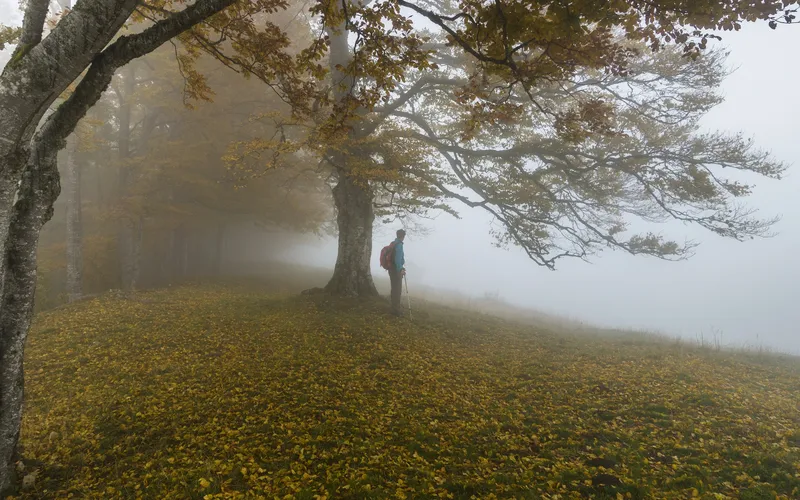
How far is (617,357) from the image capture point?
31.5 ft

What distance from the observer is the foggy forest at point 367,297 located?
3865mm

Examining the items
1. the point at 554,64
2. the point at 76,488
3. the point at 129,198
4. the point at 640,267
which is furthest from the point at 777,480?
the point at 640,267

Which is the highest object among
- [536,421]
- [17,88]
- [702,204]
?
[702,204]

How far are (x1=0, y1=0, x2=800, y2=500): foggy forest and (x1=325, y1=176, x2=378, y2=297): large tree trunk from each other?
75 mm

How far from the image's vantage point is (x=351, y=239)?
40.7ft

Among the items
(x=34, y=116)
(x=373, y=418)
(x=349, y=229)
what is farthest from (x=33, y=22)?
(x=349, y=229)

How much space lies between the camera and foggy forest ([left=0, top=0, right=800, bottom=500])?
3.87 metres

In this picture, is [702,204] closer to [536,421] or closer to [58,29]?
[536,421]

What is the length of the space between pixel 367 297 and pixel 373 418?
7.14 metres

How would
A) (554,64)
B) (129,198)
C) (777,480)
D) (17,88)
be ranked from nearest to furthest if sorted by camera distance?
(17,88), (777,480), (554,64), (129,198)

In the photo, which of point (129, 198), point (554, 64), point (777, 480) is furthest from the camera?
point (129, 198)

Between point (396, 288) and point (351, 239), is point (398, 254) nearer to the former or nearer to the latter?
point (396, 288)

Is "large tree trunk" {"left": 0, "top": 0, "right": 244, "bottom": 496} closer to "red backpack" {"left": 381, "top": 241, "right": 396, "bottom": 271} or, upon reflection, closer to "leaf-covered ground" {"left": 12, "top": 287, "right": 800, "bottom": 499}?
"leaf-covered ground" {"left": 12, "top": 287, "right": 800, "bottom": 499}

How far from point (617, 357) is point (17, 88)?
11748 mm
